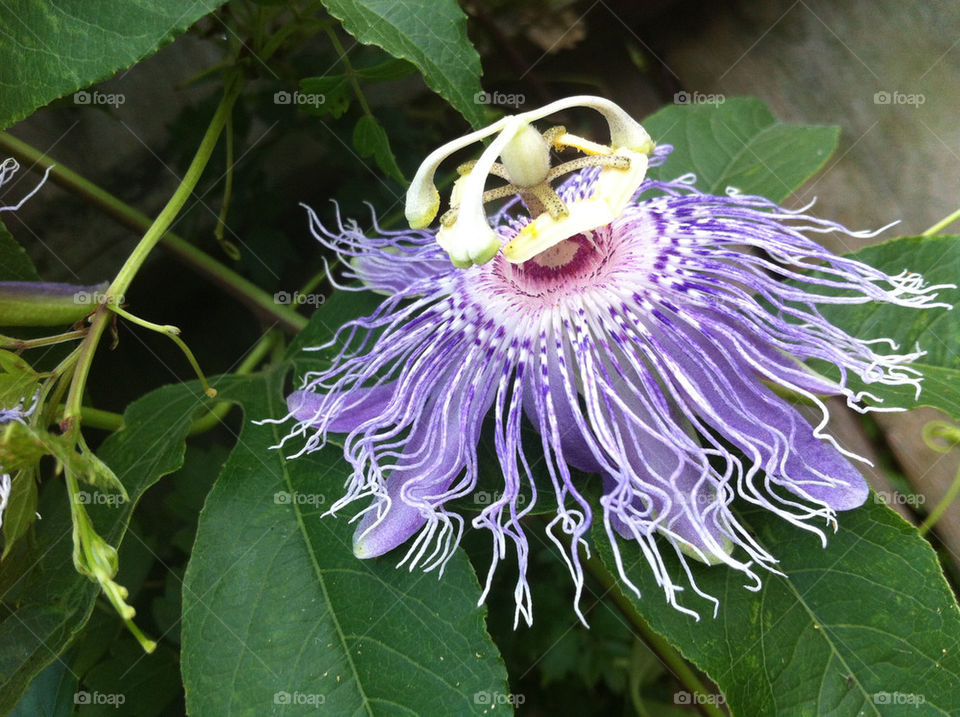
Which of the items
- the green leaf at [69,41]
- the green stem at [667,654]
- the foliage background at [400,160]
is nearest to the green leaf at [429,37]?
the green leaf at [69,41]

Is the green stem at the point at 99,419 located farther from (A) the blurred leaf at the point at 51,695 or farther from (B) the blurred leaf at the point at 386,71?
(B) the blurred leaf at the point at 386,71

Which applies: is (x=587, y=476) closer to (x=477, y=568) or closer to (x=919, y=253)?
(x=477, y=568)

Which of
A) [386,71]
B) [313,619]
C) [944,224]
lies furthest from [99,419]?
[944,224]

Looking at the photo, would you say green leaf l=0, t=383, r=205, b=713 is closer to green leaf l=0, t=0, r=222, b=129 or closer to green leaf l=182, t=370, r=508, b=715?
green leaf l=182, t=370, r=508, b=715

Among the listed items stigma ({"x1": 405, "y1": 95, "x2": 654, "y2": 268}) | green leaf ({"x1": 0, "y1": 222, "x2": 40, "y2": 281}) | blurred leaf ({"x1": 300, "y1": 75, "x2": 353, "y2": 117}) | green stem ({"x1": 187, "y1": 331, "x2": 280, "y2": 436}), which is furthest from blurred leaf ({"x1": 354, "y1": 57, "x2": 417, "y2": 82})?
green leaf ({"x1": 0, "y1": 222, "x2": 40, "y2": 281})

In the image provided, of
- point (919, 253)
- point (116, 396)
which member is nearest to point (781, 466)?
point (919, 253)

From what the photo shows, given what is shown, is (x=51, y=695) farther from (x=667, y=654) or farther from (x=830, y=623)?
(x=830, y=623)
